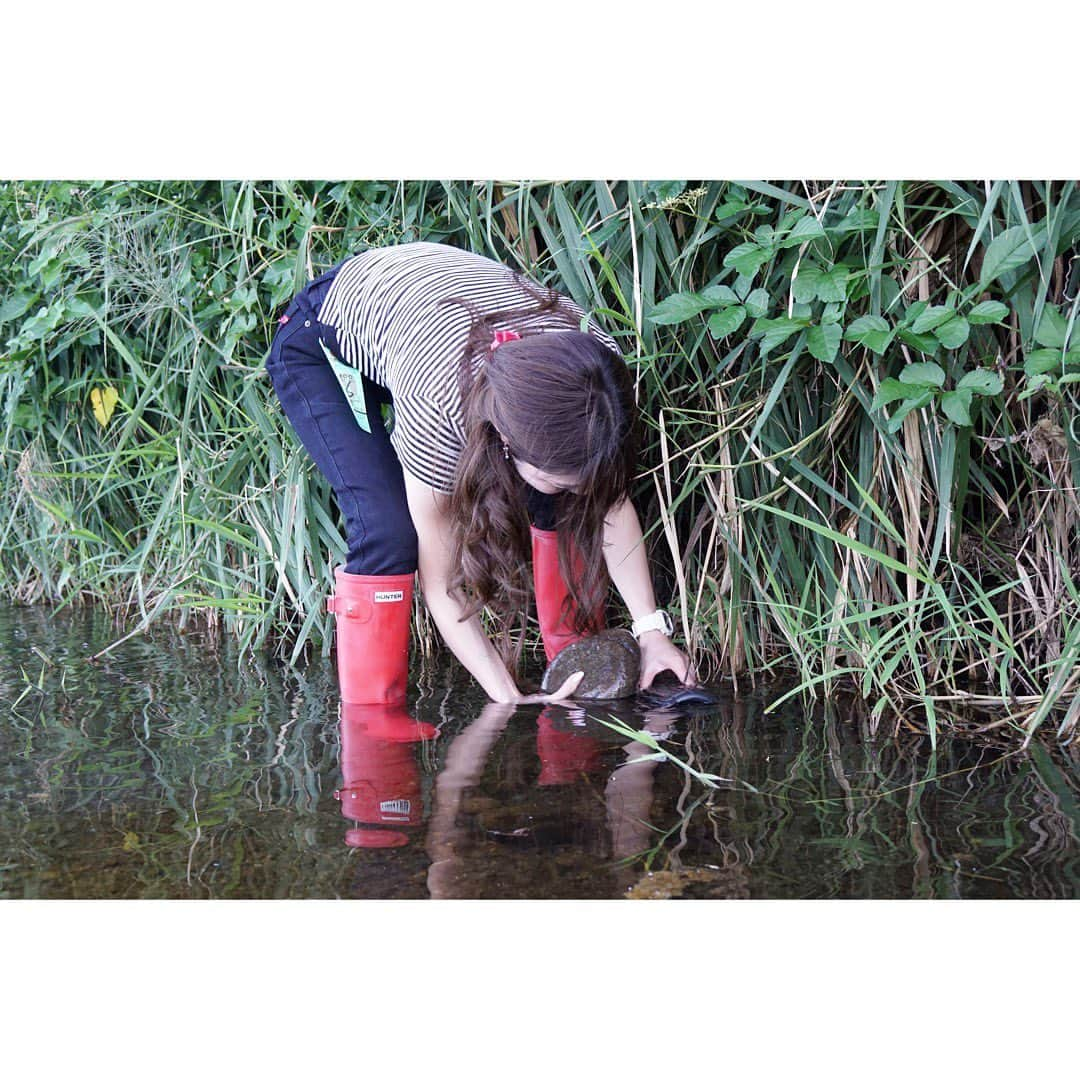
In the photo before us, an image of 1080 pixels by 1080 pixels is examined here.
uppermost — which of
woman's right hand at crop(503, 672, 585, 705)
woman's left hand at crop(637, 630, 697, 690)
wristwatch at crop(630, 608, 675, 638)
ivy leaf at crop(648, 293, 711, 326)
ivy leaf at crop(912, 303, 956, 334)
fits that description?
ivy leaf at crop(648, 293, 711, 326)

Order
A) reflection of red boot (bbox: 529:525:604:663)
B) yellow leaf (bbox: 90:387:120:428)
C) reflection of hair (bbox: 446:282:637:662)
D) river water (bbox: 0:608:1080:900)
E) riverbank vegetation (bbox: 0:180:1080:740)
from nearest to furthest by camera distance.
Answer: river water (bbox: 0:608:1080:900)
reflection of hair (bbox: 446:282:637:662)
riverbank vegetation (bbox: 0:180:1080:740)
reflection of red boot (bbox: 529:525:604:663)
yellow leaf (bbox: 90:387:120:428)

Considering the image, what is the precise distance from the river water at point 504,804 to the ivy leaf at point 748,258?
918 mm

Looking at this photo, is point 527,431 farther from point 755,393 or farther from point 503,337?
point 755,393

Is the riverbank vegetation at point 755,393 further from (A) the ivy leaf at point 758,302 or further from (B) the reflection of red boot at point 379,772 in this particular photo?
(B) the reflection of red boot at point 379,772

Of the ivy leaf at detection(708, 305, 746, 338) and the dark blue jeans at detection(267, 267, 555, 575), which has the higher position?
the ivy leaf at detection(708, 305, 746, 338)

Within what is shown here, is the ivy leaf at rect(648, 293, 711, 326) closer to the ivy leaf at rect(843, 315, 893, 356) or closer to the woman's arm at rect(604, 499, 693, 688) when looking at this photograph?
the ivy leaf at rect(843, 315, 893, 356)

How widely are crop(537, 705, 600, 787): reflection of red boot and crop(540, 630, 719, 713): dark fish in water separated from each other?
0.14 metres

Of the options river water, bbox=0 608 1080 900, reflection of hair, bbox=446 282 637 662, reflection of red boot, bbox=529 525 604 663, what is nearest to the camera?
river water, bbox=0 608 1080 900

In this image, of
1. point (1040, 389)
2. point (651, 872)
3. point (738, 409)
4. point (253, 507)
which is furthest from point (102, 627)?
point (1040, 389)

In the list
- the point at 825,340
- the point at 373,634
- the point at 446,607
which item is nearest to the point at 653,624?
the point at 446,607

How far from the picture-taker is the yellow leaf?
3.53 metres

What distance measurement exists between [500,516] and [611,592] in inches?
30.4

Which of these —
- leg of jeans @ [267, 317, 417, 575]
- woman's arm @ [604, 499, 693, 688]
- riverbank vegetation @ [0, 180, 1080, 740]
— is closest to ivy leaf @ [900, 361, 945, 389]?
riverbank vegetation @ [0, 180, 1080, 740]

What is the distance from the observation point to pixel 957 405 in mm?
2131
